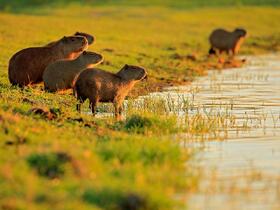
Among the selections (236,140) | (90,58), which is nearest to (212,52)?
(90,58)

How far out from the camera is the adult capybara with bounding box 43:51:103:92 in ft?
46.2

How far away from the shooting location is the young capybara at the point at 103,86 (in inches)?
499

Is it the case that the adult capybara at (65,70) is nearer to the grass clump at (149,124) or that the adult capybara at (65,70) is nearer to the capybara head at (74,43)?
the capybara head at (74,43)

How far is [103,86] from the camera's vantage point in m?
12.9

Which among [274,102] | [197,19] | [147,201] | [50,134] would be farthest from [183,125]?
[197,19]

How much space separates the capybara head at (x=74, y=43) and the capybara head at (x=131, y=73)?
2.11 m

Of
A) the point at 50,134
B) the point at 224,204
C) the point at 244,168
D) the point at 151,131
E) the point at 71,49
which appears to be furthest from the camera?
the point at 71,49

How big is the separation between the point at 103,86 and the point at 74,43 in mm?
2906

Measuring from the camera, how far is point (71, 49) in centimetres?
1551

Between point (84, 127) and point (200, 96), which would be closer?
point (84, 127)

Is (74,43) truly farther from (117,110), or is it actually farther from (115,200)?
(115,200)

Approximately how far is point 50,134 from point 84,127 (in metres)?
1.14

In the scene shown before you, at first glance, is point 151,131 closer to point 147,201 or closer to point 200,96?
point 147,201

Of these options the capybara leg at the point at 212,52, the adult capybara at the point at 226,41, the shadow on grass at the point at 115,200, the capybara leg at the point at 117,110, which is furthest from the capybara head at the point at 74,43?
the adult capybara at the point at 226,41
